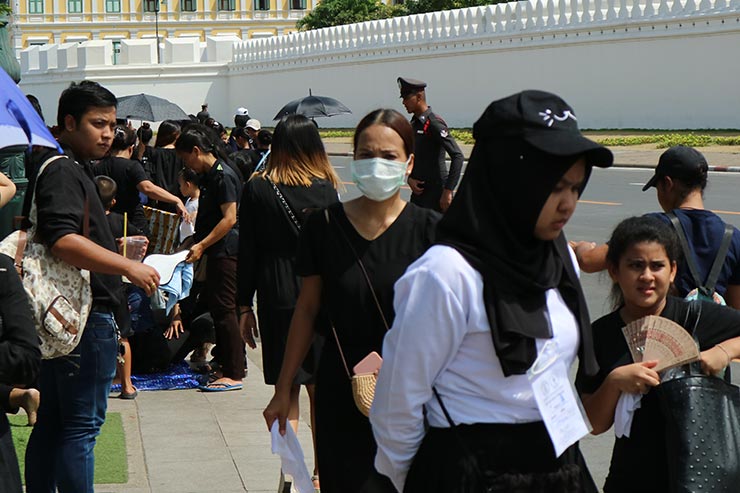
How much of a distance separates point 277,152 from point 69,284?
166 centimetres

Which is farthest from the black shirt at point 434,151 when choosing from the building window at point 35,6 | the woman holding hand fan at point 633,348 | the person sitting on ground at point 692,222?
the building window at point 35,6

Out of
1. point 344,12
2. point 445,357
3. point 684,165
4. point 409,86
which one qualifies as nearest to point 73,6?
point 344,12

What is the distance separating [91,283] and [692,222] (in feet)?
7.30

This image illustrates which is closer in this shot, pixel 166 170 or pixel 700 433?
pixel 700 433

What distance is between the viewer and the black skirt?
2.92 m

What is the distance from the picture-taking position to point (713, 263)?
463cm

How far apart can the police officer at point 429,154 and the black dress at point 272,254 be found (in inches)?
180

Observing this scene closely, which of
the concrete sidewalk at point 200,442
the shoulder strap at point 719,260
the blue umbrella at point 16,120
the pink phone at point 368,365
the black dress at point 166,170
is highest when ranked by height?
the blue umbrella at point 16,120

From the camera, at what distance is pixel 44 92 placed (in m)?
59.3

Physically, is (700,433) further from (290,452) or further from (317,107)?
(317,107)

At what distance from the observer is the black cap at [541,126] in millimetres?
2805

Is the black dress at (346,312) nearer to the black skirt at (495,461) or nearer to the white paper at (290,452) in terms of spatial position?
the white paper at (290,452)

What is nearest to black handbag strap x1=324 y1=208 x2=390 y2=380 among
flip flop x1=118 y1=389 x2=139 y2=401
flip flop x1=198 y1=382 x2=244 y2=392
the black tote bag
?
the black tote bag

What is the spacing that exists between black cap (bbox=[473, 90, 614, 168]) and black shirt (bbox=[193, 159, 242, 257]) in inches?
199
